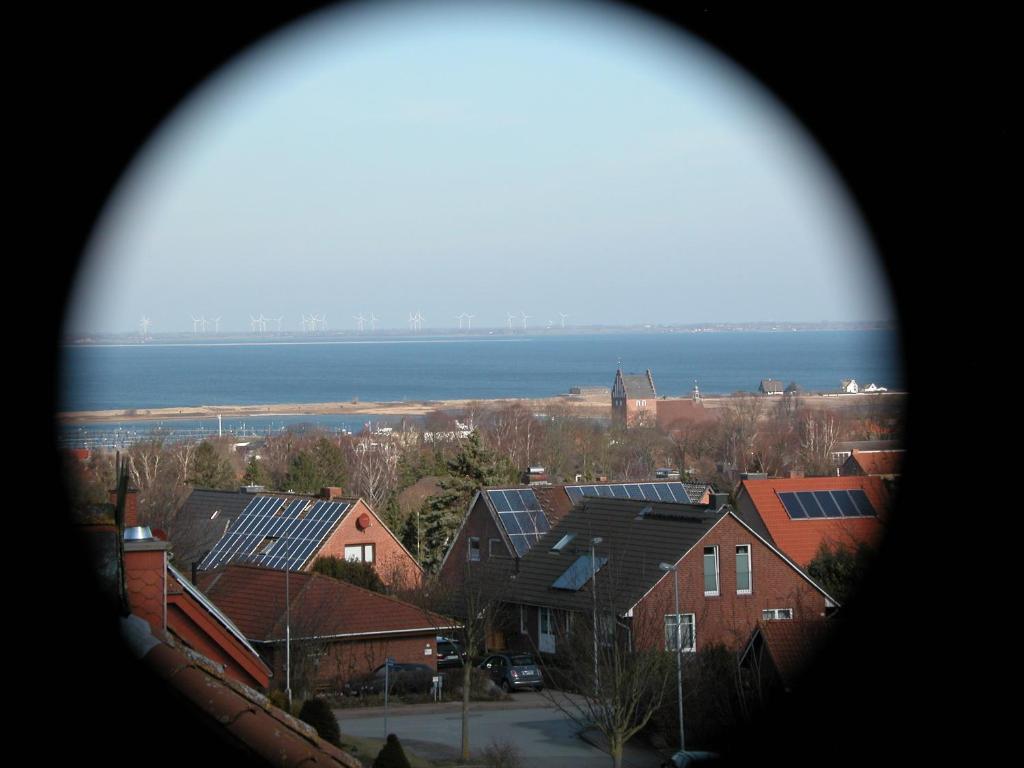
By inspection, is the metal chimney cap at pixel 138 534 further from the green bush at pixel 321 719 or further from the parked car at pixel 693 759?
the parked car at pixel 693 759

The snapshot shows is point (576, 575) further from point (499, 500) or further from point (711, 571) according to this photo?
point (499, 500)

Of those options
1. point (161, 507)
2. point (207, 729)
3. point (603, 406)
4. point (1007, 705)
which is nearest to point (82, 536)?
point (207, 729)

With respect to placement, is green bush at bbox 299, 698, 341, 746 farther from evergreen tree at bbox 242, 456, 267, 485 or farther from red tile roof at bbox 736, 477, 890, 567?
evergreen tree at bbox 242, 456, 267, 485

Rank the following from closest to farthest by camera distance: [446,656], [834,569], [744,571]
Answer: [744,571], [834,569], [446,656]

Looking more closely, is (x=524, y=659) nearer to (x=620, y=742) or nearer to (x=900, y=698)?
(x=620, y=742)

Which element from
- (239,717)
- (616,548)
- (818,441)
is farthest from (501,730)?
(818,441)

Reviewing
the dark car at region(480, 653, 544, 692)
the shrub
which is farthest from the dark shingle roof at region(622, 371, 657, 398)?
the shrub
